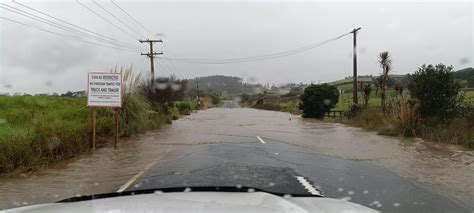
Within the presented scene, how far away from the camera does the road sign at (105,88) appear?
49.5 ft

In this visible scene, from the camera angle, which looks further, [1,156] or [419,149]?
[419,149]

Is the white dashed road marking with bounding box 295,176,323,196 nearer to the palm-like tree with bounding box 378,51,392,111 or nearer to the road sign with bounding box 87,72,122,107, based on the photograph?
the road sign with bounding box 87,72,122,107

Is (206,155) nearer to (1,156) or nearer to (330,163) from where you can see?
(330,163)

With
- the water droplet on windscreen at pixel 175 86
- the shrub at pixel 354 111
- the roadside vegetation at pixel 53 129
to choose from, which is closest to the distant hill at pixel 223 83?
the water droplet on windscreen at pixel 175 86

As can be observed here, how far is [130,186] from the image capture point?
8.30 metres

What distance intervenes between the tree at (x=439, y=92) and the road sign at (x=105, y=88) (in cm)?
1223

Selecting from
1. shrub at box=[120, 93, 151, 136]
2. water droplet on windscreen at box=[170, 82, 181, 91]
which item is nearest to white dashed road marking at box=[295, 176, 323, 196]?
shrub at box=[120, 93, 151, 136]

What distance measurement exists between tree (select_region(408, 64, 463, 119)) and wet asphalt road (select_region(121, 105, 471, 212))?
825 centimetres

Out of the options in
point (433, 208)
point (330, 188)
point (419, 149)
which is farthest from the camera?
point (419, 149)

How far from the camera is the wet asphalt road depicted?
24.0ft

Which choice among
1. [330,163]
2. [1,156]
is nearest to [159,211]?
[1,156]

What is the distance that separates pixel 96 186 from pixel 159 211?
206 inches

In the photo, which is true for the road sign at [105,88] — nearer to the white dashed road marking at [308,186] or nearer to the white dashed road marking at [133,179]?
the white dashed road marking at [133,179]

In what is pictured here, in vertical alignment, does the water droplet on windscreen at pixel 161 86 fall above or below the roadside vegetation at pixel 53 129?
above
